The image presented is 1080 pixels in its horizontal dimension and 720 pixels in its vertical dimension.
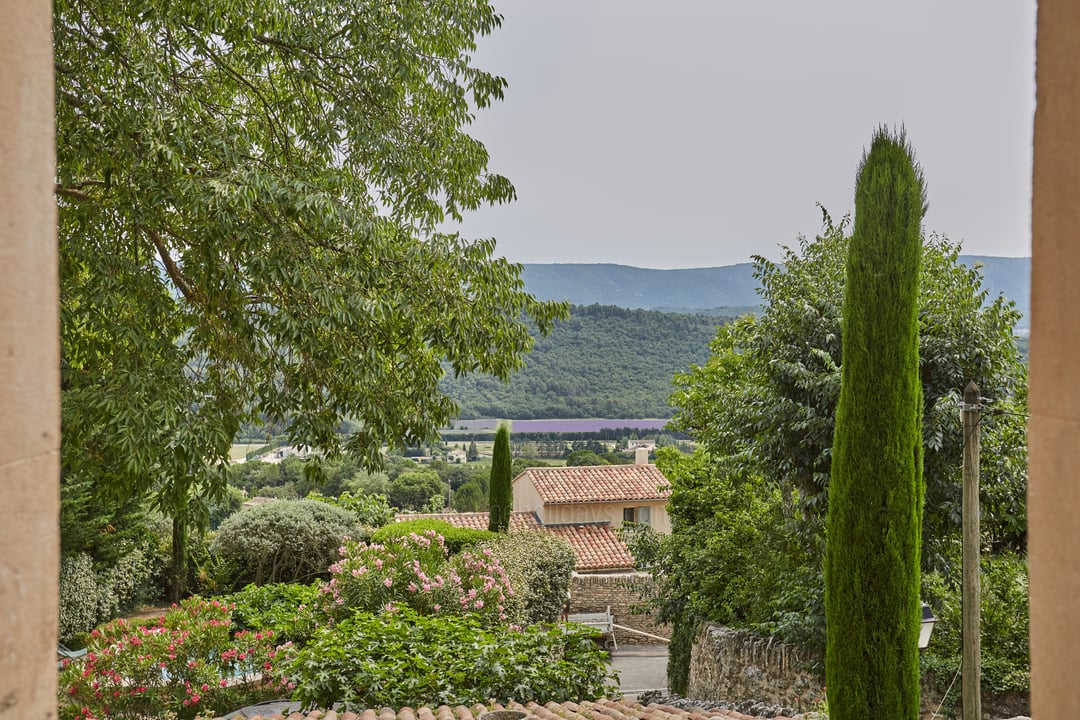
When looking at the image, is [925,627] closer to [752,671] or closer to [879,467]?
[879,467]

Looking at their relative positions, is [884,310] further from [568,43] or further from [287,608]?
[287,608]

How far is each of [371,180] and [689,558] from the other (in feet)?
22.8

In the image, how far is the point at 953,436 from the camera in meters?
7.18

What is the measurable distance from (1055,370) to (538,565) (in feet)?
43.4

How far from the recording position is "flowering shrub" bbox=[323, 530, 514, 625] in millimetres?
8453

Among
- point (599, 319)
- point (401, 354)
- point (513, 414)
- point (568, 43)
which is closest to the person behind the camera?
point (401, 354)

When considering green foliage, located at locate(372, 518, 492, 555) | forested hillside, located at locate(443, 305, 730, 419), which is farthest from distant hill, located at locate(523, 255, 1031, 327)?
green foliage, located at locate(372, 518, 492, 555)

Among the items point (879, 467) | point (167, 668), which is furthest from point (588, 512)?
point (879, 467)

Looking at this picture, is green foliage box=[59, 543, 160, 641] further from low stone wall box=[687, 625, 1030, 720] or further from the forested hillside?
the forested hillside

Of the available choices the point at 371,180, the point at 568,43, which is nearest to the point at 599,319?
the point at 568,43

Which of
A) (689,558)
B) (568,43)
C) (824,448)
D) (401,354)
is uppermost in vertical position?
(568,43)

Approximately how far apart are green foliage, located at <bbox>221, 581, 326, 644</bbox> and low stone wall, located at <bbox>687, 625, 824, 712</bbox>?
4539mm

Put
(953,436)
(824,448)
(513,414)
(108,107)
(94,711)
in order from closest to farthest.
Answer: (108,107), (94,711), (953,436), (824,448), (513,414)

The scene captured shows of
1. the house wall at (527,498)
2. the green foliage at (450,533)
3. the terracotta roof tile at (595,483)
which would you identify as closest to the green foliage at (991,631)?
the green foliage at (450,533)
